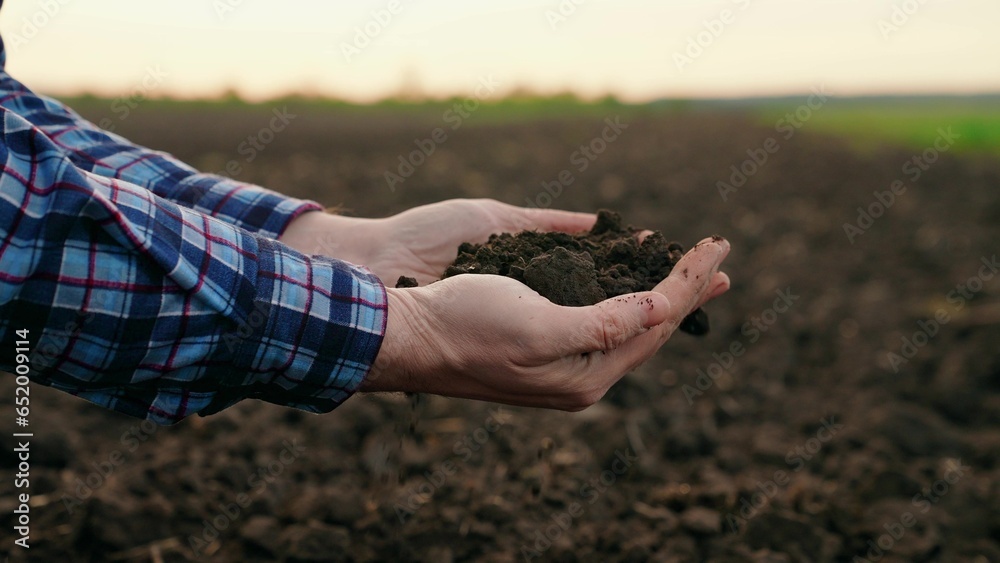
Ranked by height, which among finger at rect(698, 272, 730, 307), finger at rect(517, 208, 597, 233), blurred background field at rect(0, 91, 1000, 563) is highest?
finger at rect(698, 272, 730, 307)

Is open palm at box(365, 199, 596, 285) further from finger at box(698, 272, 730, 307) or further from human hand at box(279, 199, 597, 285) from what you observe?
finger at box(698, 272, 730, 307)

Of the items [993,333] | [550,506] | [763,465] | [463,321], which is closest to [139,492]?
[550,506]

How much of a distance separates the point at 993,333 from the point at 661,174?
6122mm

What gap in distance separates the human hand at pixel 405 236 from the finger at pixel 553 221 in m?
0.03

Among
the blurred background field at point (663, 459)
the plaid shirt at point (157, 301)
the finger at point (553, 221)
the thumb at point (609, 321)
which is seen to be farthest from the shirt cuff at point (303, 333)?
the finger at point (553, 221)

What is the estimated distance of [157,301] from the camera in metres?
1.52

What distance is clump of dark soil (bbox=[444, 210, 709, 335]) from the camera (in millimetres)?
2049

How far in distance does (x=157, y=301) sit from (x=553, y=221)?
4.79 ft

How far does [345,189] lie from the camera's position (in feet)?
28.7

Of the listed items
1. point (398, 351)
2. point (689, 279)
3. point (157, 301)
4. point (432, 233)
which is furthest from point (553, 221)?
point (157, 301)

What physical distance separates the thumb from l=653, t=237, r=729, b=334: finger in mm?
156

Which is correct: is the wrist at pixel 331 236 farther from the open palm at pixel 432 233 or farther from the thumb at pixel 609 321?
the thumb at pixel 609 321

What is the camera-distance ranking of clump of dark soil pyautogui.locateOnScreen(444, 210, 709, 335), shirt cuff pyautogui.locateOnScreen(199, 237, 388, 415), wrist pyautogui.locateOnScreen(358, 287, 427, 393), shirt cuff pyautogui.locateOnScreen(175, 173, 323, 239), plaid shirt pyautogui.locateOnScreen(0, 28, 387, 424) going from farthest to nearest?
shirt cuff pyautogui.locateOnScreen(175, 173, 323, 239), clump of dark soil pyautogui.locateOnScreen(444, 210, 709, 335), wrist pyautogui.locateOnScreen(358, 287, 427, 393), shirt cuff pyautogui.locateOnScreen(199, 237, 388, 415), plaid shirt pyautogui.locateOnScreen(0, 28, 387, 424)

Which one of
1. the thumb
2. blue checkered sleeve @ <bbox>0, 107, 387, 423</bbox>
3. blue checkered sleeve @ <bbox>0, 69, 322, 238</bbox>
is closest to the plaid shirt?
blue checkered sleeve @ <bbox>0, 107, 387, 423</bbox>
